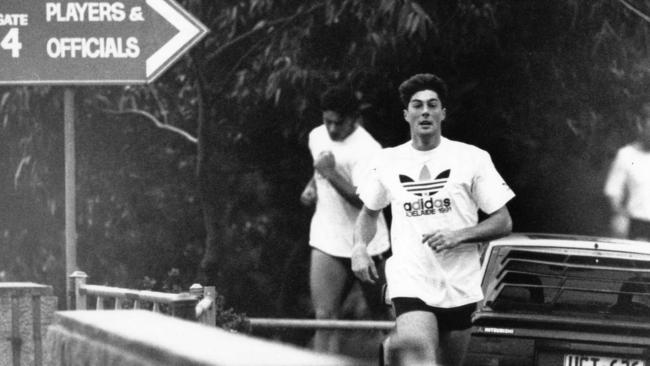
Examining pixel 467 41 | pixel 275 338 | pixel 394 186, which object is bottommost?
pixel 275 338

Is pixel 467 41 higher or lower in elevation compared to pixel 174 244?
higher

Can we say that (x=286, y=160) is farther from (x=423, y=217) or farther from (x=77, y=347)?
(x=77, y=347)

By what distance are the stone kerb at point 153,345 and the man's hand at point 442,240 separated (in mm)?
2511

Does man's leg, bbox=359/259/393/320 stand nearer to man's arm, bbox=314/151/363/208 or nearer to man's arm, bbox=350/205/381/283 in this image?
man's arm, bbox=314/151/363/208

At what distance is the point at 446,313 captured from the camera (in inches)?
358

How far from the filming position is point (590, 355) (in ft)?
32.0

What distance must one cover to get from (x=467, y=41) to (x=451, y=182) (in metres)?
6.05

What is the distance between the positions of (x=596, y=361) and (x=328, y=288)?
119 inches

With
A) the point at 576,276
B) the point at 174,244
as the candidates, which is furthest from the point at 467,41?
the point at 576,276

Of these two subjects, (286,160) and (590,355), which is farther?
(286,160)

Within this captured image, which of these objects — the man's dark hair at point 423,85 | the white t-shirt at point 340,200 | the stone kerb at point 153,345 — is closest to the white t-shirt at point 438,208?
the man's dark hair at point 423,85

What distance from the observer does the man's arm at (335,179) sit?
1210 cm

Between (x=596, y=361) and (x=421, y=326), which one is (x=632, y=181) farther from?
(x=421, y=326)

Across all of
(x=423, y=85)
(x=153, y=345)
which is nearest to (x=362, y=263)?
(x=423, y=85)
